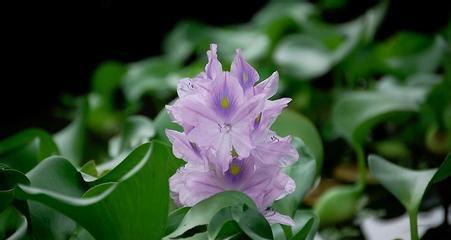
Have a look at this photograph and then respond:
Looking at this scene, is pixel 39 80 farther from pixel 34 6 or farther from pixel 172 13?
pixel 172 13

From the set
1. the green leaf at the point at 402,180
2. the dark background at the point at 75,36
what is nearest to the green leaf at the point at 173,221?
the green leaf at the point at 402,180

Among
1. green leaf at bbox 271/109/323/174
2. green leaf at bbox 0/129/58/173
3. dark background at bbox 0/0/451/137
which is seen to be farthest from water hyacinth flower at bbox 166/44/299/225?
dark background at bbox 0/0/451/137

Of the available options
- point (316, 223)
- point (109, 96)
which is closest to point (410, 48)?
point (109, 96)

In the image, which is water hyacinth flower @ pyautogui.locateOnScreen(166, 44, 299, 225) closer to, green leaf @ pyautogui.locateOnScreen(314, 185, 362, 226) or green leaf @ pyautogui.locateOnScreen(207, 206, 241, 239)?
green leaf @ pyautogui.locateOnScreen(207, 206, 241, 239)

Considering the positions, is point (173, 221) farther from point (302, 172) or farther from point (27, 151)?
A: point (27, 151)

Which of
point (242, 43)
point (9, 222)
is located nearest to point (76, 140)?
point (9, 222)

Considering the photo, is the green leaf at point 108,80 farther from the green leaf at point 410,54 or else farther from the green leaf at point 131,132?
the green leaf at point 131,132
